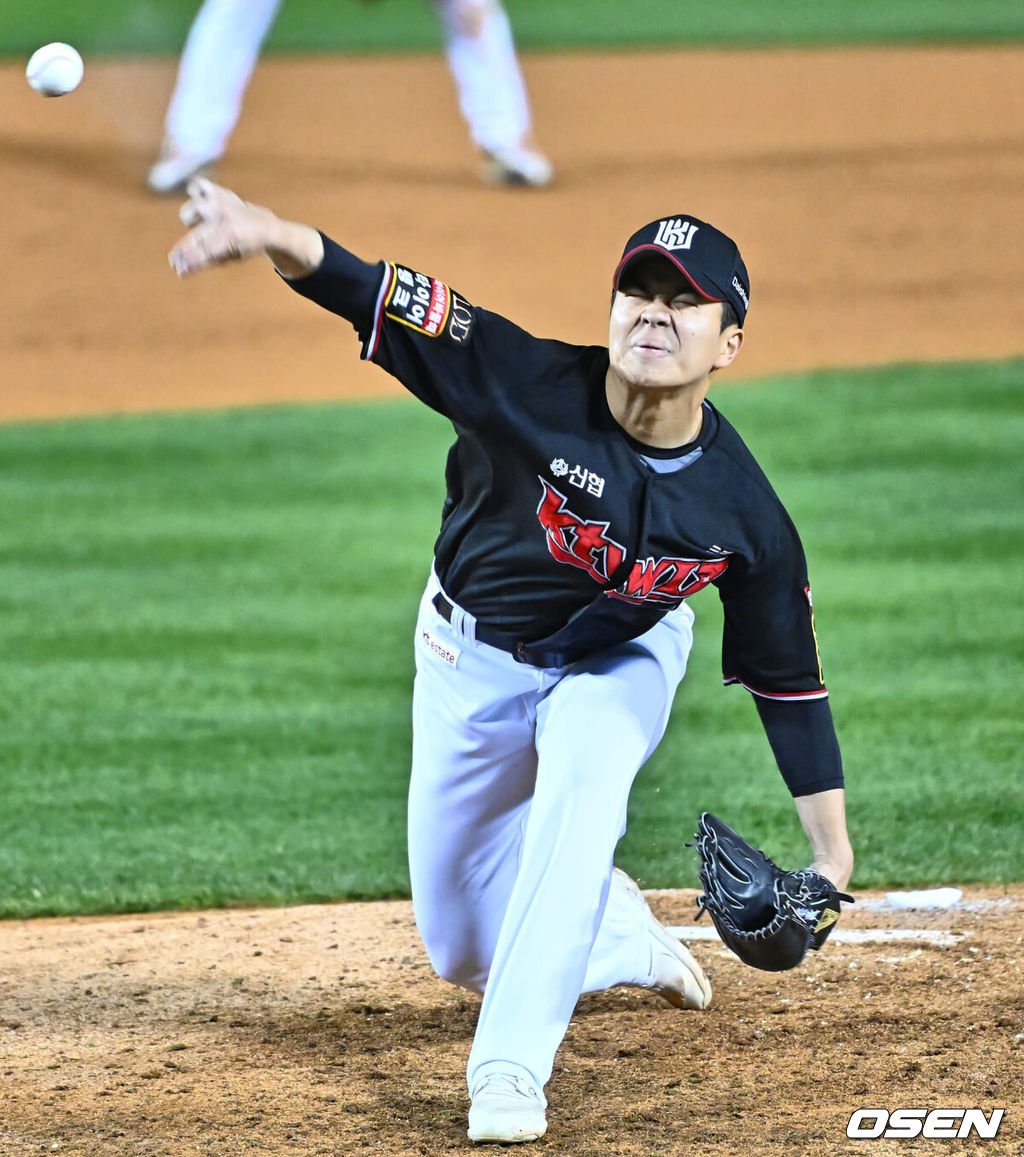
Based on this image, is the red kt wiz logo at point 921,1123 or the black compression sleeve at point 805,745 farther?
the black compression sleeve at point 805,745

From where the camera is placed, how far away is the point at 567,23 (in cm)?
2022

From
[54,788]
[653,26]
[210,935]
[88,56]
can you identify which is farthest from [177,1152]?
[653,26]

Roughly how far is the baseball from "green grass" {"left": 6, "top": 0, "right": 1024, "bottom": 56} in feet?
48.4

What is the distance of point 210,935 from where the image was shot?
4.96 m

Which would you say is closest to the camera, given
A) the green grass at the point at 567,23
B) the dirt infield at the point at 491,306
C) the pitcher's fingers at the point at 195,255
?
the pitcher's fingers at the point at 195,255

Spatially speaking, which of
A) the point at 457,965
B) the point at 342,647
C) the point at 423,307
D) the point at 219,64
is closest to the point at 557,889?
the point at 457,965

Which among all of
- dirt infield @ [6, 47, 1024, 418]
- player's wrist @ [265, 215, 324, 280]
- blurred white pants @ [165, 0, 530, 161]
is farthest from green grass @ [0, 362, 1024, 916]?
player's wrist @ [265, 215, 324, 280]

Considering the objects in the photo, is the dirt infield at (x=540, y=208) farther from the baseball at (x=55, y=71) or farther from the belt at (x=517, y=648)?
the belt at (x=517, y=648)

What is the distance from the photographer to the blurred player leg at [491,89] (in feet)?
44.2

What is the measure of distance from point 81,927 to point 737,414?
6.43 m

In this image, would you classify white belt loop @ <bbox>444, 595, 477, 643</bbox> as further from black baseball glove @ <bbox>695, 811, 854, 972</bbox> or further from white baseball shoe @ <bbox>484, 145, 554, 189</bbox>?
white baseball shoe @ <bbox>484, 145, 554, 189</bbox>

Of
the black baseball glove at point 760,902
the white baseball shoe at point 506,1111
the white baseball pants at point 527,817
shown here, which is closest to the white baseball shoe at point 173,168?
the white baseball pants at point 527,817

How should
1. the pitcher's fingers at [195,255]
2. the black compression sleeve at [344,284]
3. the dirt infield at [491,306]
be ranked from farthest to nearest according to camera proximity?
the dirt infield at [491,306]
the black compression sleeve at [344,284]
the pitcher's fingers at [195,255]

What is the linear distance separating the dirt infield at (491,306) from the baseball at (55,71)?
213 centimetres
